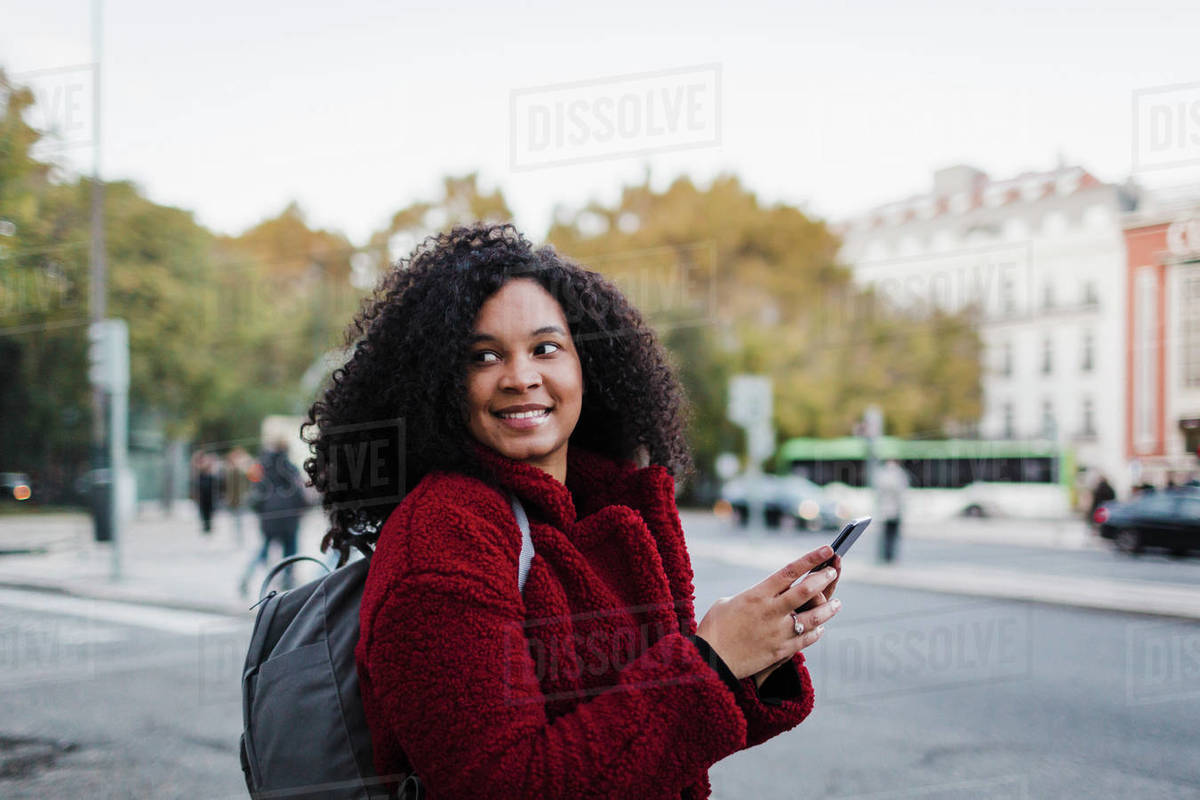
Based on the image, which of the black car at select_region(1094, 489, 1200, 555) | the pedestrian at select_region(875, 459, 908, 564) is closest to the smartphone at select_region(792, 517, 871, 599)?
the pedestrian at select_region(875, 459, 908, 564)

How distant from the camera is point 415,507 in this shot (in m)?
1.32

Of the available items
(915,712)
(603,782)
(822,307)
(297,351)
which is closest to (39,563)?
(915,712)

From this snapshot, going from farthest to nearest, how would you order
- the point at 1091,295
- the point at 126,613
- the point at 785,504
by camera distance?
the point at 1091,295 → the point at 785,504 → the point at 126,613

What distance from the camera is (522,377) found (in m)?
1.47

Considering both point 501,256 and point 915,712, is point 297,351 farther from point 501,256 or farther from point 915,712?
point 501,256

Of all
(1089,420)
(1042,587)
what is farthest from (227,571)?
(1089,420)

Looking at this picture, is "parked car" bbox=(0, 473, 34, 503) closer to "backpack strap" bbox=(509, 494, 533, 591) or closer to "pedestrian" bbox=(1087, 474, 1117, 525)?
"pedestrian" bbox=(1087, 474, 1117, 525)

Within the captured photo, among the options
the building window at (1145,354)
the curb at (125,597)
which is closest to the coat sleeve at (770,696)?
the curb at (125,597)

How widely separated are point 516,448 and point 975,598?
10.5 m

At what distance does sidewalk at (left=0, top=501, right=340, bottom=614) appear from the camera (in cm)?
1033

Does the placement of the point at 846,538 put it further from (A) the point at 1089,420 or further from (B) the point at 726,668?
(A) the point at 1089,420

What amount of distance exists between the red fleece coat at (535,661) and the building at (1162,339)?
105 feet

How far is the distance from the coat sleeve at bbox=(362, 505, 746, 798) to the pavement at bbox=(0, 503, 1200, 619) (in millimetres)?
6925

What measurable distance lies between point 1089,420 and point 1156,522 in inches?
1006
